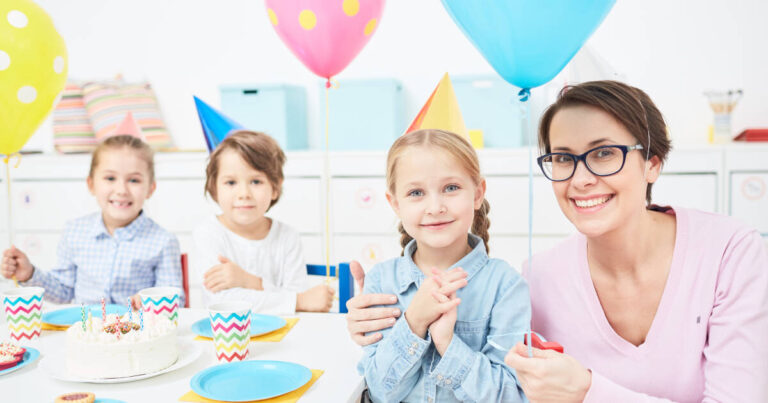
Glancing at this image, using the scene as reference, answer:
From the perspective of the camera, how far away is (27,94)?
1.49 m

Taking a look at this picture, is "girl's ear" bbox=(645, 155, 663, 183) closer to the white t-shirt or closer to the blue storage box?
the white t-shirt

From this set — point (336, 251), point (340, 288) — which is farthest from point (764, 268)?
point (336, 251)

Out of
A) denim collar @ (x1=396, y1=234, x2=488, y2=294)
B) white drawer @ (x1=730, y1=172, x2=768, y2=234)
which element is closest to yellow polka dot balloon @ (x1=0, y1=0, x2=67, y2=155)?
denim collar @ (x1=396, y1=234, x2=488, y2=294)

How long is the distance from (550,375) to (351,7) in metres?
1.12

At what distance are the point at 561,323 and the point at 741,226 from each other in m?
0.38

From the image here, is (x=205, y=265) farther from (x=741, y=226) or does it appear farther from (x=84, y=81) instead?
(x=84, y=81)

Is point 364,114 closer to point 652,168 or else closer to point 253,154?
point 253,154

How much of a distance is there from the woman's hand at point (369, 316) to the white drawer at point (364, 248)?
1922 mm

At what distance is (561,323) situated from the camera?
1.25m

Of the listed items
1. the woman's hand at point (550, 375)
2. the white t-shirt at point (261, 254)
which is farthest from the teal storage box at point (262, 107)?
the woman's hand at point (550, 375)

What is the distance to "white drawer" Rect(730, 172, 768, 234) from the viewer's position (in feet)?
9.14

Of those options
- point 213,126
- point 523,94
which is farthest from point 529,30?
point 213,126

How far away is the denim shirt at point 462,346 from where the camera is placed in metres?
1.08

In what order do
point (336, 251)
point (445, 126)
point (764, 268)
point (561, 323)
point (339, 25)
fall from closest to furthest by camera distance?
point (764, 268) → point (561, 323) → point (445, 126) → point (339, 25) → point (336, 251)
